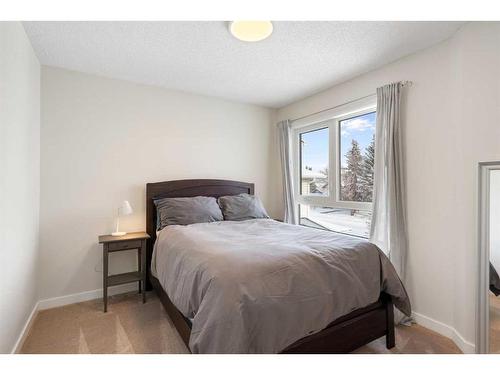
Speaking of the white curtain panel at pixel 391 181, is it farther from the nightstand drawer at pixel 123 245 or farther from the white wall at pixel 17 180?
the white wall at pixel 17 180

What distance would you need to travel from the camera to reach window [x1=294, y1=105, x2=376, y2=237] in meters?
2.74

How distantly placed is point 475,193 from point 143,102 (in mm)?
3219

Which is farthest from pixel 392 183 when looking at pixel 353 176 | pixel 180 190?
pixel 180 190

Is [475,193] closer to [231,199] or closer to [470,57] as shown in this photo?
[470,57]

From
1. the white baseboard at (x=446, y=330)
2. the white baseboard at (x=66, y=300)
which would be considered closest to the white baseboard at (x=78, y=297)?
the white baseboard at (x=66, y=300)

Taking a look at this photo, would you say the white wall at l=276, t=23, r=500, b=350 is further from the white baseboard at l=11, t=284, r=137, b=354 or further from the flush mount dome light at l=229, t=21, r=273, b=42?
the white baseboard at l=11, t=284, r=137, b=354

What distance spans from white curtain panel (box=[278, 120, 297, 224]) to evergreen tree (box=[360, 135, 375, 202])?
100cm

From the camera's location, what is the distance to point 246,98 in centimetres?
339

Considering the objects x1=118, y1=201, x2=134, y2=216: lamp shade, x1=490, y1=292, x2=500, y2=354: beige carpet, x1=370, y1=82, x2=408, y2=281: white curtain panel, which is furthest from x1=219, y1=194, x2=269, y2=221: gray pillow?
x1=490, y1=292, x2=500, y2=354: beige carpet

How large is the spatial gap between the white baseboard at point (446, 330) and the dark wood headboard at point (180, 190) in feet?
7.63

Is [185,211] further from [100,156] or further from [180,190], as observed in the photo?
[100,156]

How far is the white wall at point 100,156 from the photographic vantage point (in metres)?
2.43
